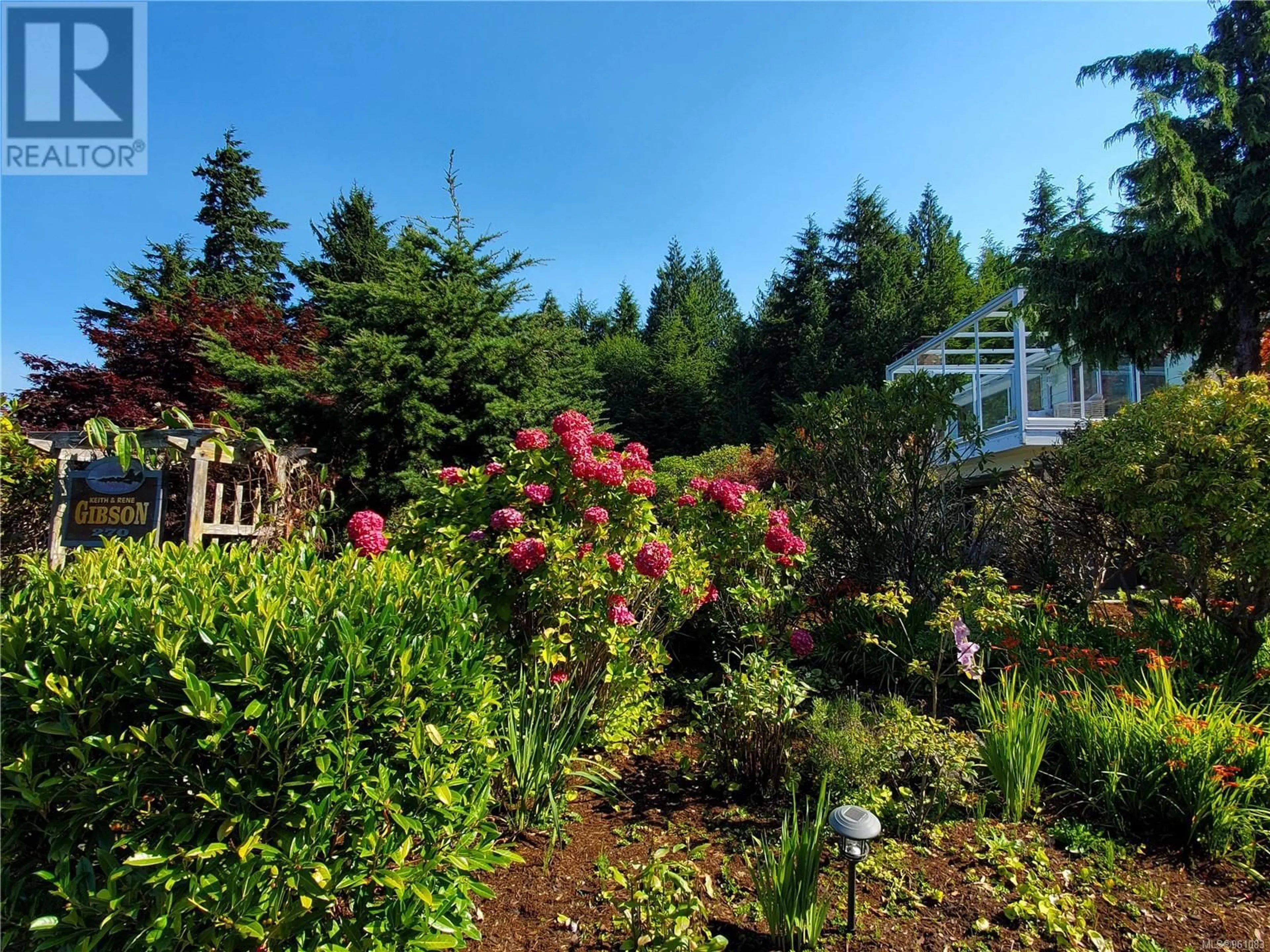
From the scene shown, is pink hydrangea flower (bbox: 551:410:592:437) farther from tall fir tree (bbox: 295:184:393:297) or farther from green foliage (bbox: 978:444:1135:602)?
tall fir tree (bbox: 295:184:393:297)

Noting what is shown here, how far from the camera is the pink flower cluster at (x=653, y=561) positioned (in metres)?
3.12

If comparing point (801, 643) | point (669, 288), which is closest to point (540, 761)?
point (801, 643)

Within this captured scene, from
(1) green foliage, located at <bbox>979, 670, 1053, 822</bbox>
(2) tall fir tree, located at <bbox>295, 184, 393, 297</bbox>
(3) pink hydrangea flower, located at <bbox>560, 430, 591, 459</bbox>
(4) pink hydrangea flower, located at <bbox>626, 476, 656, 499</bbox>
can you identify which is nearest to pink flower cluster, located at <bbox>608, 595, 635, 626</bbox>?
(4) pink hydrangea flower, located at <bbox>626, 476, 656, 499</bbox>

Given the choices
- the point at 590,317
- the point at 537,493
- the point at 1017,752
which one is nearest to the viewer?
the point at 1017,752

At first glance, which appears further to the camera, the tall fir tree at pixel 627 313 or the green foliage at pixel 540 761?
the tall fir tree at pixel 627 313

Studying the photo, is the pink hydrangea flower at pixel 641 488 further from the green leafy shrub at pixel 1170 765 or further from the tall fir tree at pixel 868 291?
the tall fir tree at pixel 868 291

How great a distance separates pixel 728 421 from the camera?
24516mm

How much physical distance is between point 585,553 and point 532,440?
0.72 metres

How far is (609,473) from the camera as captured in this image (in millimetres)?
3223

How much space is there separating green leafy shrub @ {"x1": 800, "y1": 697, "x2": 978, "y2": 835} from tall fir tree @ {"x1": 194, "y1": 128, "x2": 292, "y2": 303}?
23003 millimetres

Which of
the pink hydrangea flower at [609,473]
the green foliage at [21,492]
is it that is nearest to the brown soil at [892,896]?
the pink hydrangea flower at [609,473]

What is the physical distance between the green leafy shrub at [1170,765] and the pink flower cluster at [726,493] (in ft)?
6.71

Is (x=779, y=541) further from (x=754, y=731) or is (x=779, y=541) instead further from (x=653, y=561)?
(x=754, y=731)

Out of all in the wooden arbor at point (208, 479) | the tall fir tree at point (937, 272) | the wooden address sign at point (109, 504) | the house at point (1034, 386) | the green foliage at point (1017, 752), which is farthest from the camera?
the tall fir tree at point (937, 272)
